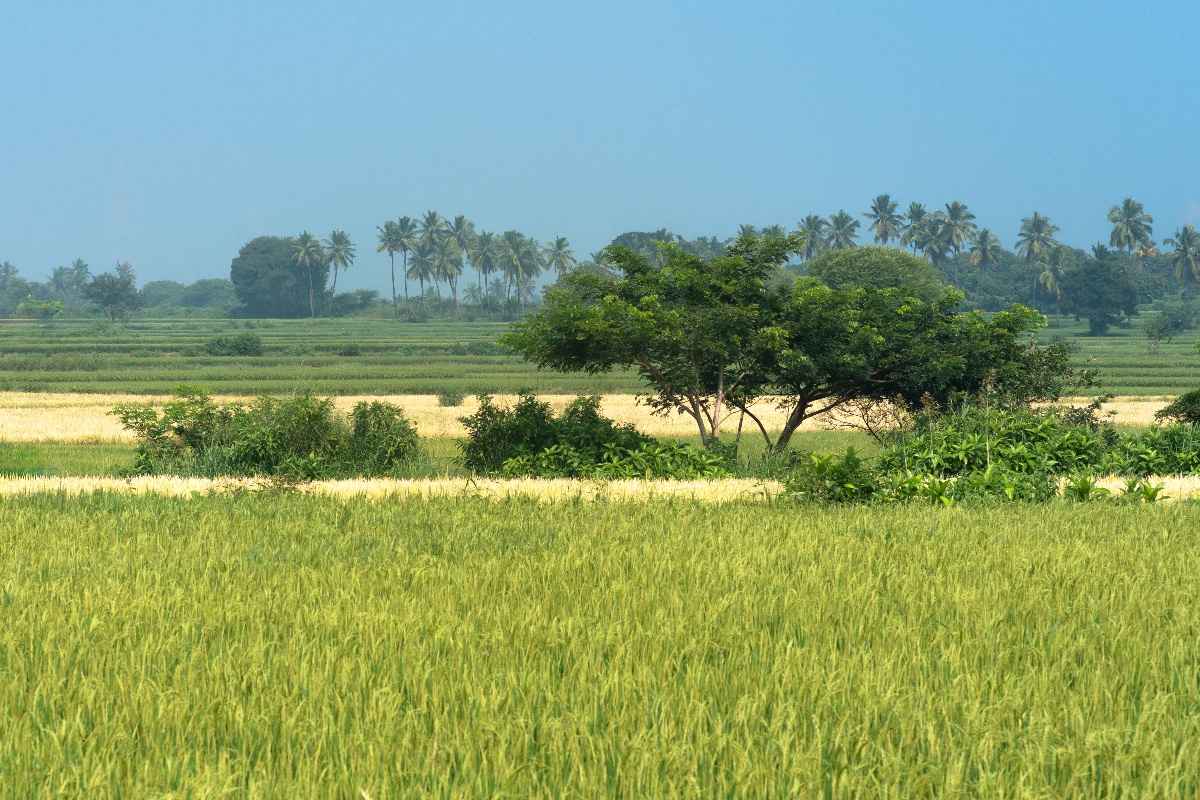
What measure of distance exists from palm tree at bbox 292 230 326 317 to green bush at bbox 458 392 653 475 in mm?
133001

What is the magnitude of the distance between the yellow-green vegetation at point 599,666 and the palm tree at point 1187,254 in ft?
487

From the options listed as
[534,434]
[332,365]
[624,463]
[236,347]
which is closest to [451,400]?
[332,365]

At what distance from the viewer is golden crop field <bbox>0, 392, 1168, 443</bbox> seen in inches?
1428

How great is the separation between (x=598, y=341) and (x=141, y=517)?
464 inches

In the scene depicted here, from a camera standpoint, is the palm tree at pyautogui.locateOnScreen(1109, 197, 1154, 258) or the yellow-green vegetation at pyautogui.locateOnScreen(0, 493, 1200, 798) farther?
the palm tree at pyautogui.locateOnScreen(1109, 197, 1154, 258)

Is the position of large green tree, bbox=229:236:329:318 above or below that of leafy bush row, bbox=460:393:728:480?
above

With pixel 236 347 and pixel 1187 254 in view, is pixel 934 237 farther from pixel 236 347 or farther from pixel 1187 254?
pixel 236 347

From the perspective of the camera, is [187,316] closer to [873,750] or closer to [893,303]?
[893,303]

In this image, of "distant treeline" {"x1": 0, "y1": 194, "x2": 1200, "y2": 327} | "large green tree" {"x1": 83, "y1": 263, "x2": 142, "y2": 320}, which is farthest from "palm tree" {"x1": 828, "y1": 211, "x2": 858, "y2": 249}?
"large green tree" {"x1": 83, "y1": 263, "x2": 142, "y2": 320}

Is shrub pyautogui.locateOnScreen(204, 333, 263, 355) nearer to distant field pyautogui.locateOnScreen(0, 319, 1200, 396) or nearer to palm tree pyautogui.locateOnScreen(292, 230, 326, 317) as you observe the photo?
distant field pyautogui.locateOnScreen(0, 319, 1200, 396)

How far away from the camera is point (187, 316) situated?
510 ft

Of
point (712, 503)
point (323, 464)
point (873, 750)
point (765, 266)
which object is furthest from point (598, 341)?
point (873, 750)

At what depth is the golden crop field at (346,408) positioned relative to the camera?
119ft

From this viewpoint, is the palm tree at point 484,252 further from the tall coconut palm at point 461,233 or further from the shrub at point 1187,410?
the shrub at point 1187,410
